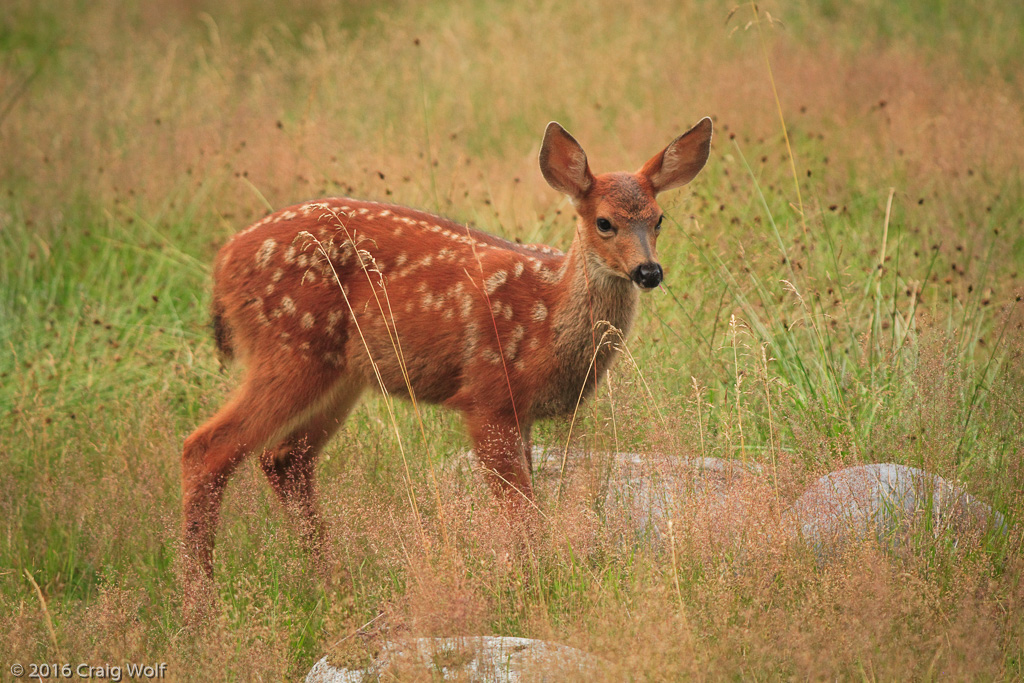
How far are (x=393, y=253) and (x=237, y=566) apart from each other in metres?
1.36

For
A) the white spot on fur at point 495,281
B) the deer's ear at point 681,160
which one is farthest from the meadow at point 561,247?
the white spot on fur at point 495,281

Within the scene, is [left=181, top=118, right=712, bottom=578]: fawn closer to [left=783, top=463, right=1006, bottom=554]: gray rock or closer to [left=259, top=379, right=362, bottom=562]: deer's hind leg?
[left=259, top=379, right=362, bottom=562]: deer's hind leg

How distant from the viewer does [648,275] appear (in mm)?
3779

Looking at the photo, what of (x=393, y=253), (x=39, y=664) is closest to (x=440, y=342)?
(x=393, y=253)

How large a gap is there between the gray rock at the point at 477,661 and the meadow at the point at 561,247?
71 millimetres

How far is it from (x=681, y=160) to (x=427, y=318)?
3.91 ft

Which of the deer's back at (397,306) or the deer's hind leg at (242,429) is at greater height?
the deer's back at (397,306)

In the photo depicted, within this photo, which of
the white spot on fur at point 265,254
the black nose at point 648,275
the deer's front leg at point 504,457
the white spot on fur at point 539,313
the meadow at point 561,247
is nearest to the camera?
the meadow at point 561,247

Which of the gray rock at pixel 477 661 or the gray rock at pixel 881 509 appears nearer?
the gray rock at pixel 477 661

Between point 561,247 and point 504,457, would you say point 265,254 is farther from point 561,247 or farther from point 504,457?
point 561,247

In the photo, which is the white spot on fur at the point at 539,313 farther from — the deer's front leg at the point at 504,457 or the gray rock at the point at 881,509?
the gray rock at the point at 881,509

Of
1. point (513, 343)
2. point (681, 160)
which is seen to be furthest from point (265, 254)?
point (681, 160)

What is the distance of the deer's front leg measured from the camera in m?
3.91

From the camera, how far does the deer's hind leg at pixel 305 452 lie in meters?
4.30
